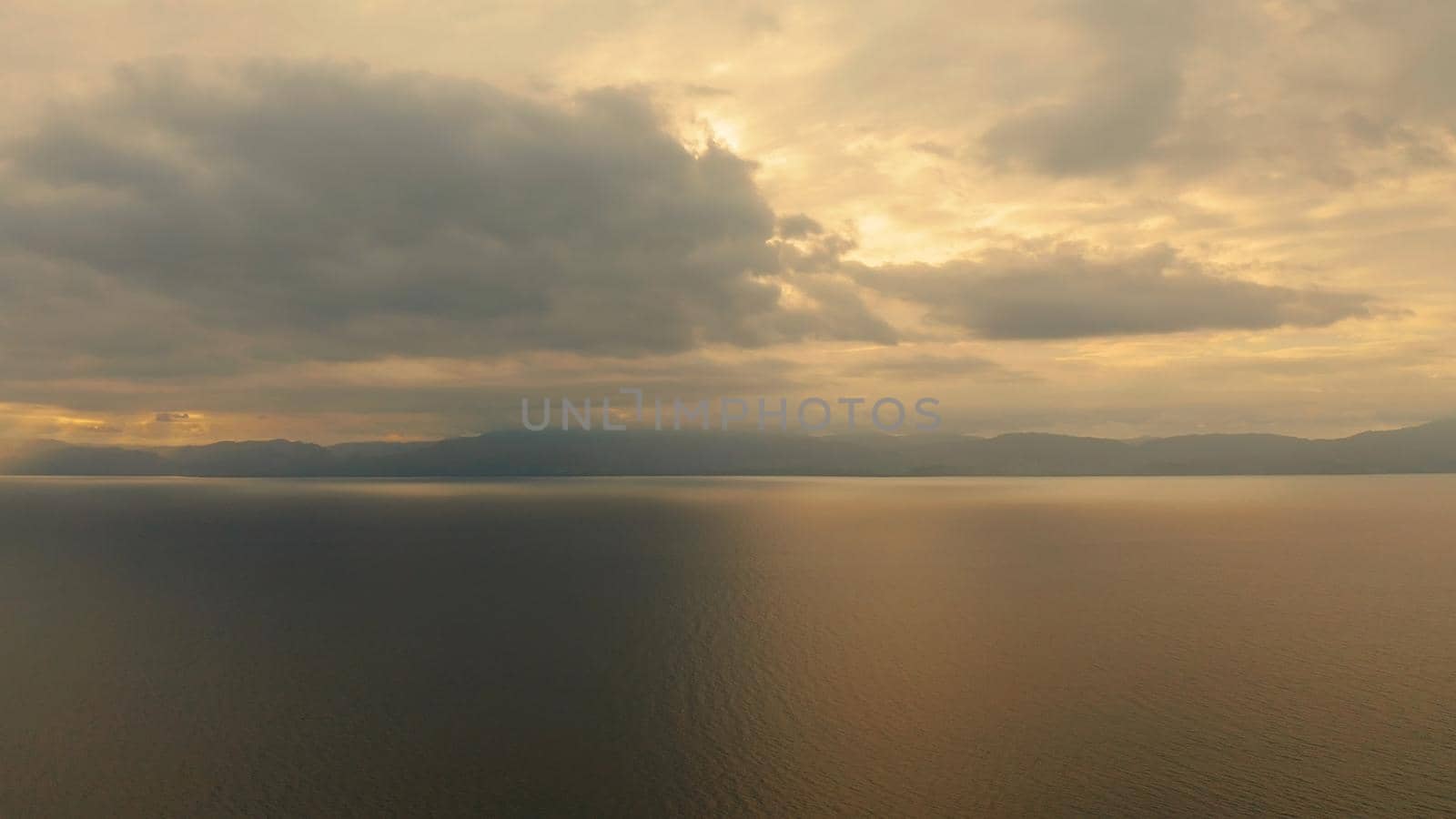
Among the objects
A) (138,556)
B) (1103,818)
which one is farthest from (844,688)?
(138,556)

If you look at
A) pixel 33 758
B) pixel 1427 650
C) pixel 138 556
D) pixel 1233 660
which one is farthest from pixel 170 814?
pixel 138 556

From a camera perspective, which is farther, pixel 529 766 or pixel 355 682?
pixel 355 682

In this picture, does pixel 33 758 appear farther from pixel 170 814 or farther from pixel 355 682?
pixel 355 682

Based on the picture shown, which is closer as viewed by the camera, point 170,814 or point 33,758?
point 170,814

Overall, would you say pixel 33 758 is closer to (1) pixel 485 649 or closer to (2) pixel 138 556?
(1) pixel 485 649

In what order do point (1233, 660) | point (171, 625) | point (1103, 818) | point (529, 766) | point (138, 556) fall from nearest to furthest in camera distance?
point (1103, 818), point (529, 766), point (1233, 660), point (171, 625), point (138, 556)

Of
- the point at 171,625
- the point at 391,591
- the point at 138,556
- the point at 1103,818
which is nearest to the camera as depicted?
the point at 1103,818
